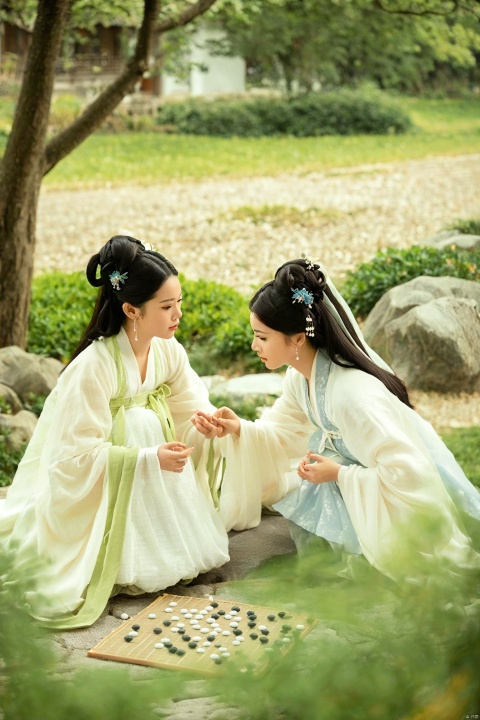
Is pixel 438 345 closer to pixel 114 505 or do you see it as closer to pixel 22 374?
pixel 22 374

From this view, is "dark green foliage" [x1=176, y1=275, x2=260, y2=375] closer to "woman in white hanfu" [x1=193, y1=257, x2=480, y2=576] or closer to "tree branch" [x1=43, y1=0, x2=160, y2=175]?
"tree branch" [x1=43, y1=0, x2=160, y2=175]

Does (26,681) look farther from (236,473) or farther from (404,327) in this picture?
(404,327)

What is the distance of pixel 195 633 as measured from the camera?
349 cm

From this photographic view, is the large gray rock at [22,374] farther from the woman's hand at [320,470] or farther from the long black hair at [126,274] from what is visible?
the woman's hand at [320,470]

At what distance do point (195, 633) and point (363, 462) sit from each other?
2.91ft

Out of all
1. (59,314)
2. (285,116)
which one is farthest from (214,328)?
(285,116)

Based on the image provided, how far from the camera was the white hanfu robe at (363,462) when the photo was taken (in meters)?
3.71

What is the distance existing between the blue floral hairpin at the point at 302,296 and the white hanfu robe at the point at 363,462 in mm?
256

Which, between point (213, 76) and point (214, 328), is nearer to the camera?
point (214, 328)

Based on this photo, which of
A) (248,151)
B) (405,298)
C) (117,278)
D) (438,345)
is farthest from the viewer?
(248,151)

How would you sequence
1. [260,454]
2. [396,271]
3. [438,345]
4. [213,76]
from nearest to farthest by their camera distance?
[260,454], [438,345], [396,271], [213,76]

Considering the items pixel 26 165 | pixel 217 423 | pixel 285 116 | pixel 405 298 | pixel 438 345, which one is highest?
pixel 285 116

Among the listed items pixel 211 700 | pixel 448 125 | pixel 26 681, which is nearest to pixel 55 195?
pixel 448 125

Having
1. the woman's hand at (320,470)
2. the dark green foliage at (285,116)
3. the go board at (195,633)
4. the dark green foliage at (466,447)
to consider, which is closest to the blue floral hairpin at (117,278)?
the woman's hand at (320,470)
